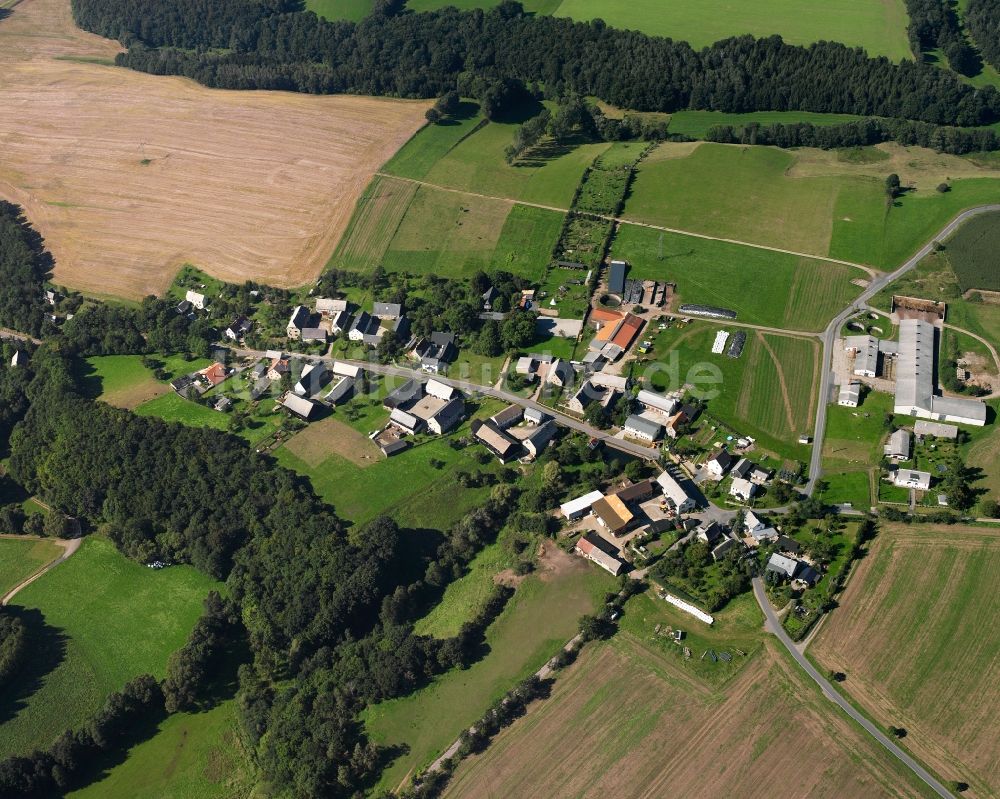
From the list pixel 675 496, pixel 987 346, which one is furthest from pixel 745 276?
pixel 675 496

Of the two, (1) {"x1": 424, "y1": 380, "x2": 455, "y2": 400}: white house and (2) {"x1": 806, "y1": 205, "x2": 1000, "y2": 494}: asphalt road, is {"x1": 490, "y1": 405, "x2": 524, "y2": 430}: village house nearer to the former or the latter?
(1) {"x1": 424, "y1": 380, "x2": 455, "y2": 400}: white house

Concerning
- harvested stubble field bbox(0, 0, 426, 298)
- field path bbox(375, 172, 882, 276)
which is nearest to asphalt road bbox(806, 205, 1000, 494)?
field path bbox(375, 172, 882, 276)

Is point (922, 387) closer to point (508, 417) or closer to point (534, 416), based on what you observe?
point (534, 416)

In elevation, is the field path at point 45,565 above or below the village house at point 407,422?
below

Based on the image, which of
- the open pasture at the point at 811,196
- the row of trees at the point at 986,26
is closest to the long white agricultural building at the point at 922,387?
the open pasture at the point at 811,196

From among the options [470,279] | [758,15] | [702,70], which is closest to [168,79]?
[470,279]

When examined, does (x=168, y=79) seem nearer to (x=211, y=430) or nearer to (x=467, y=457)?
(x=211, y=430)

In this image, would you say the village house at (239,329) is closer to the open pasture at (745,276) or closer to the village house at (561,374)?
the village house at (561,374)
